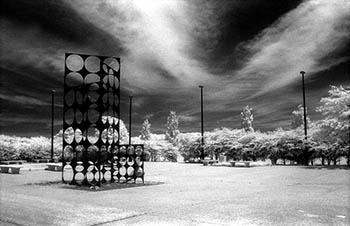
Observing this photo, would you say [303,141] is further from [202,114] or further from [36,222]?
[36,222]

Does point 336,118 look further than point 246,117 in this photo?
No

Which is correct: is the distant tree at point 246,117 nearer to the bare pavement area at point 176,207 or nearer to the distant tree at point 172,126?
the distant tree at point 172,126

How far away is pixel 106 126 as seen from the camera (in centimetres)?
1394

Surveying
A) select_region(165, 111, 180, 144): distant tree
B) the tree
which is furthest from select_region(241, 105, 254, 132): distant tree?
the tree

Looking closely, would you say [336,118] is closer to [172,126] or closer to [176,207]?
[176,207]

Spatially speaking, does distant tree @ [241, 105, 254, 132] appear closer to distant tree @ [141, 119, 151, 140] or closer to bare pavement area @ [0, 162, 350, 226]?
distant tree @ [141, 119, 151, 140]

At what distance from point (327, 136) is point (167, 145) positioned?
95.5 feet

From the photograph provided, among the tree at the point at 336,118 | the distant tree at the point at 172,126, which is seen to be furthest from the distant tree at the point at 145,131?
the tree at the point at 336,118

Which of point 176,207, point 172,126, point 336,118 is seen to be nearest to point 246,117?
point 172,126

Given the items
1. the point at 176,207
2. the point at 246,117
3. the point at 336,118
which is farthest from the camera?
the point at 246,117

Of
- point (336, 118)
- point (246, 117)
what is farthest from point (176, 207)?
point (246, 117)

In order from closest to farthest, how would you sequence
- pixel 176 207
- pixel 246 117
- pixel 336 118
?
pixel 176 207 → pixel 336 118 → pixel 246 117

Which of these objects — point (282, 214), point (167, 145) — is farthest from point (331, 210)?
point (167, 145)

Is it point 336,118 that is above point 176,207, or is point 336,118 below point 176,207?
above
